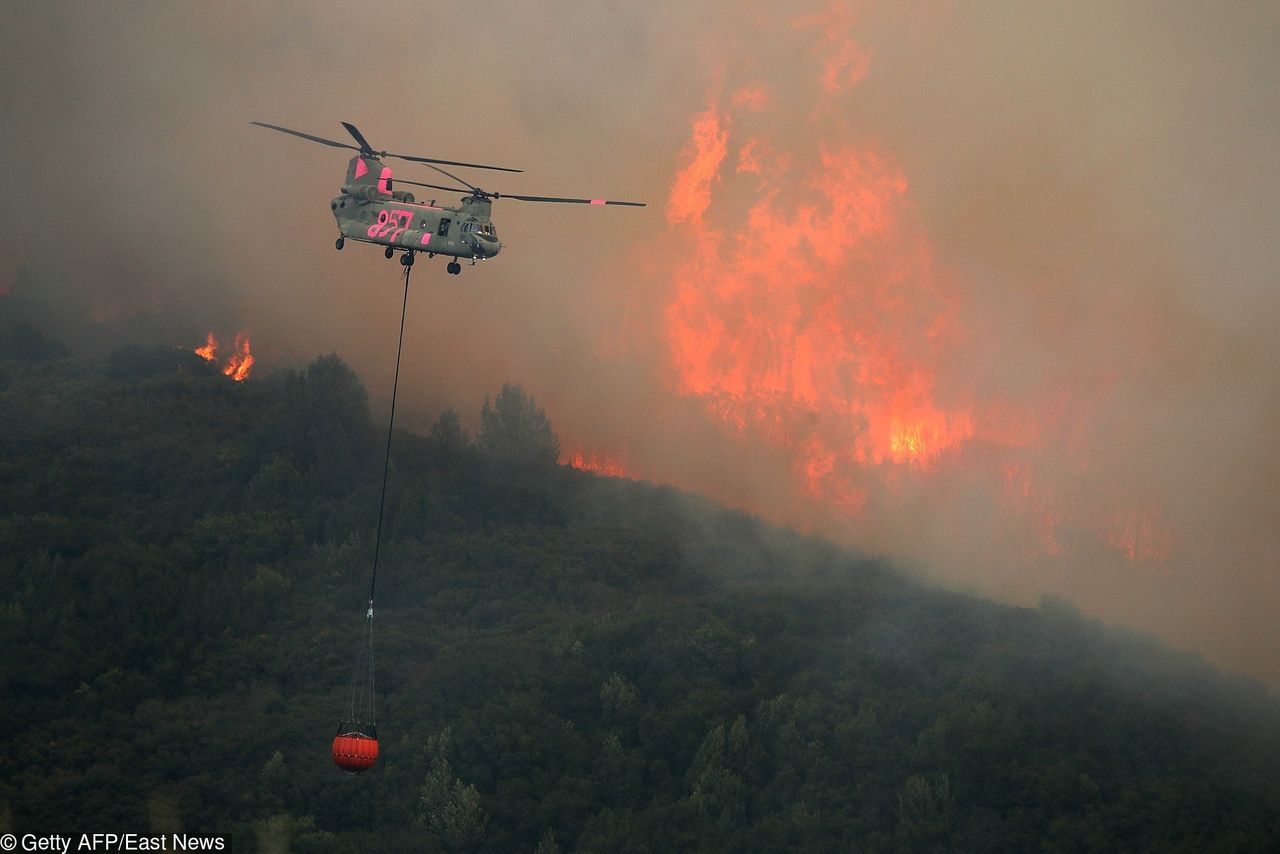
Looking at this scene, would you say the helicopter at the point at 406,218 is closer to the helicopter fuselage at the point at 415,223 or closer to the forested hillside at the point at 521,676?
the helicopter fuselage at the point at 415,223

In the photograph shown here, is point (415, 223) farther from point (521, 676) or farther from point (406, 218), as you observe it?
point (521, 676)

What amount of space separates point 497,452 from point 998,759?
7203 cm

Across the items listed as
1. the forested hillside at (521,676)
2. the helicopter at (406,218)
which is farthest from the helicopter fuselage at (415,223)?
the forested hillside at (521,676)

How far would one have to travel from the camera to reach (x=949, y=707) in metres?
103

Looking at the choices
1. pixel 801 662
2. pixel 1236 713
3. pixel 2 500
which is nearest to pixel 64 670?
pixel 2 500

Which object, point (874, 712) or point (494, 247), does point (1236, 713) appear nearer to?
point (874, 712)

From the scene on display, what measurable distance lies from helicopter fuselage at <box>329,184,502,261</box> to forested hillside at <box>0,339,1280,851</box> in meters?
43.6

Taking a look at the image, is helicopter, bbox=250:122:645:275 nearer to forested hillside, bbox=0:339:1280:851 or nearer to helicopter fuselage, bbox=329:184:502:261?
helicopter fuselage, bbox=329:184:502:261

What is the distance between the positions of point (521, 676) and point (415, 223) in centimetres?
5847

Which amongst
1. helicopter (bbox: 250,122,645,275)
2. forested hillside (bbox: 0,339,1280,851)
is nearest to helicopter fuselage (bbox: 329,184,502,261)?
helicopter (bbox: 250,122,645,275)

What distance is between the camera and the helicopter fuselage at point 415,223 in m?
58.2

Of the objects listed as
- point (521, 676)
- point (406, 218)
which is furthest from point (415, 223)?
point (521, 676)

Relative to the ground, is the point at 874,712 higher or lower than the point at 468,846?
higher

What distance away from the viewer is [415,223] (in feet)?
195
